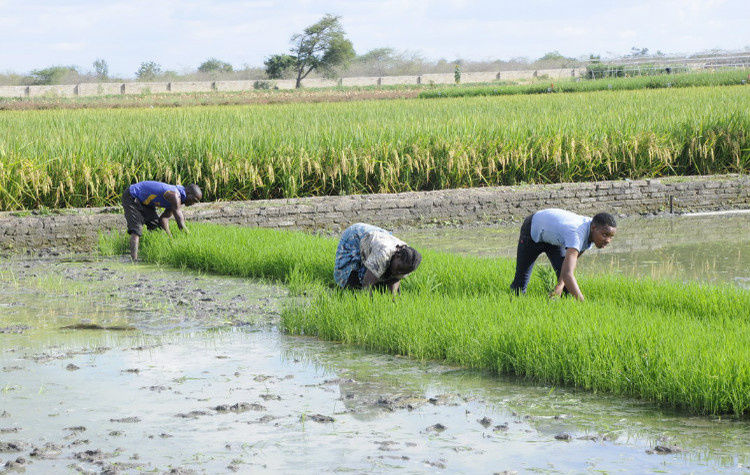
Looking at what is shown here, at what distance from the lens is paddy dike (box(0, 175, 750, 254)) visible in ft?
40.4

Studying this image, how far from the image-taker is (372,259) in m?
6.66

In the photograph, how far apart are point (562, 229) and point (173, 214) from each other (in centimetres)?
569

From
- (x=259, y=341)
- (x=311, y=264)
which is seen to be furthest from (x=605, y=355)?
(x=311, y=264)

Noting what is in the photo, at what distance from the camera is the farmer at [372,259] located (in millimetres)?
6531

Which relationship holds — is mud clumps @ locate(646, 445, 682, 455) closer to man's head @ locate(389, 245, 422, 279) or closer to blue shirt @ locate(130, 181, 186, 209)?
man's head @ locate(389, 245, 422, 279)

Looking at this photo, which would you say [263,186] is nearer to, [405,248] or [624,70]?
[405,248]

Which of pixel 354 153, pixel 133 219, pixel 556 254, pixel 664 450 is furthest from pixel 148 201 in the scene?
pixel 664 450

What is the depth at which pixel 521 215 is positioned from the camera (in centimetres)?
1490

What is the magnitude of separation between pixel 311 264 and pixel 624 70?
46.5 metres

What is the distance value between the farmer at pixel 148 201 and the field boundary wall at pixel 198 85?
46560 mm

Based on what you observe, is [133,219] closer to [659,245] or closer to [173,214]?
[173,214]

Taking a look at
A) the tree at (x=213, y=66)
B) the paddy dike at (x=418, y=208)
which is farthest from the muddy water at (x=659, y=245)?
the tree at (x=213, y=66)

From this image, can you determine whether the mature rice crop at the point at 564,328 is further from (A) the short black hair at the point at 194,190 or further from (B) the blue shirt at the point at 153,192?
(B) the blue shirt at the point at 153,192

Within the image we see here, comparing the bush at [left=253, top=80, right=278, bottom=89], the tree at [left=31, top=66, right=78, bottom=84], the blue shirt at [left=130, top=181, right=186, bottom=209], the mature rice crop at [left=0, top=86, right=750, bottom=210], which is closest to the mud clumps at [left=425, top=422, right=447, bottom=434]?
the blue shirt at [left=130, top=181, right=186, bottom=209]
